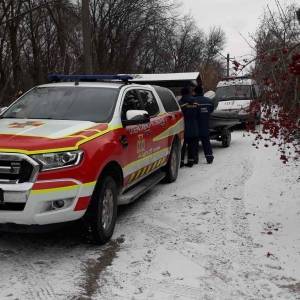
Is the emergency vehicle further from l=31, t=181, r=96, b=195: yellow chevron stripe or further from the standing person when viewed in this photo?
the standing person

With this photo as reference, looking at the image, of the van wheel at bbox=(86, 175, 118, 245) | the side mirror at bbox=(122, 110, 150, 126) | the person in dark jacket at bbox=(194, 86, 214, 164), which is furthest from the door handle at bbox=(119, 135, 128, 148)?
the person in dark jacket at bbox=(194, 86, 214, 164)

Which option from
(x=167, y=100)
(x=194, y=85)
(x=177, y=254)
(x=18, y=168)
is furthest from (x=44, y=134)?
(x=194, y=85)

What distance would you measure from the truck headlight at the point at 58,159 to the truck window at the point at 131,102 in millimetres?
1535

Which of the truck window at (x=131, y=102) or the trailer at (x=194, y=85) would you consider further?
the trailer at (x=194, y=85)

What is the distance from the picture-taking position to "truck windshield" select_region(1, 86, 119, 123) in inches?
246

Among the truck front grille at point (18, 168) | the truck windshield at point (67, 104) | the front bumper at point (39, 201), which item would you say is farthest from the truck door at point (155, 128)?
the truck front grille at point (18, 168)

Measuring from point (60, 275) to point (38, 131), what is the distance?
1.55 m

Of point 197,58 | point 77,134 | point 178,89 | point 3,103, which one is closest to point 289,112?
point 77,134

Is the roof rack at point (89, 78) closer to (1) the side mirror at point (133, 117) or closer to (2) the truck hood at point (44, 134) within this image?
(1) the side mirror at point (133, 117)

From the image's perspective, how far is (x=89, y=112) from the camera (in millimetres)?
6293

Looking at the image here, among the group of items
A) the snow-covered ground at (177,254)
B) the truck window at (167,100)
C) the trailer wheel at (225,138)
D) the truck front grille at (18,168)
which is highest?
the truck window at (167,100)

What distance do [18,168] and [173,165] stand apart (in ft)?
15.8

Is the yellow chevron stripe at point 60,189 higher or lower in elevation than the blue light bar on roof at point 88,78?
lower

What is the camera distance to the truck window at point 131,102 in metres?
6.65
